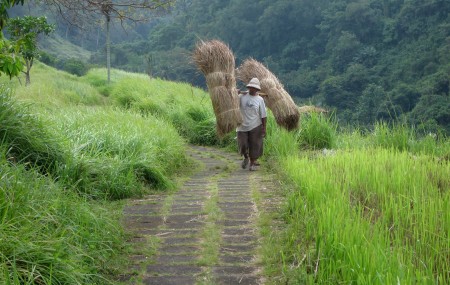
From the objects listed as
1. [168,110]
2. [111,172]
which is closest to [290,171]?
[111,172]

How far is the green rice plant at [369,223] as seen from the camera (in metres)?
2.78

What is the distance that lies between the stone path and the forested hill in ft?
40.3

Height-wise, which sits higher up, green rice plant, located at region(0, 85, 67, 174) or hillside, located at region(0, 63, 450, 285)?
green rice plant, located at region(0, 85, 67, 174)

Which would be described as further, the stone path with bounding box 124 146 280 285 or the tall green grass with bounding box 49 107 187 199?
the tall green grass with bounding box 49 107 187 199

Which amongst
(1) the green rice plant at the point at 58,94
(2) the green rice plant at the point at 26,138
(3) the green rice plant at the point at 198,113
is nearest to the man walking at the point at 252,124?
(2) the green rice plant at the point at 26,138

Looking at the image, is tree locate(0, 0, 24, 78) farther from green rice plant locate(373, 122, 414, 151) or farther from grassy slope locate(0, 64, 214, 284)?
green rice plant locate(373, 122, 414, 151)

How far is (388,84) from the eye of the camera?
26.1m

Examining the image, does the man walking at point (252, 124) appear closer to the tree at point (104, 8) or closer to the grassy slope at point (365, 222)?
the grassy slope at point (365, 222)

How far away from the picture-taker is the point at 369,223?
330 cm

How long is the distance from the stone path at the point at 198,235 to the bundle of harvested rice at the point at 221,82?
1340 millimetres

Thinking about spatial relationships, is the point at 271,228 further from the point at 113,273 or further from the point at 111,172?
the point at 111,172

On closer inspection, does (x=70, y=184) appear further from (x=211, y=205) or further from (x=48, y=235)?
(x=48, y=235)

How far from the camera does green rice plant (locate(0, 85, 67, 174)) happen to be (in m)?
4.48

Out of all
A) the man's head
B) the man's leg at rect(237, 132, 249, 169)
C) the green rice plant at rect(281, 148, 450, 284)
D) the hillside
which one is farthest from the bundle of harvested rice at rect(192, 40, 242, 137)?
the green rice plant at rect(281, 148, 450, 284)
